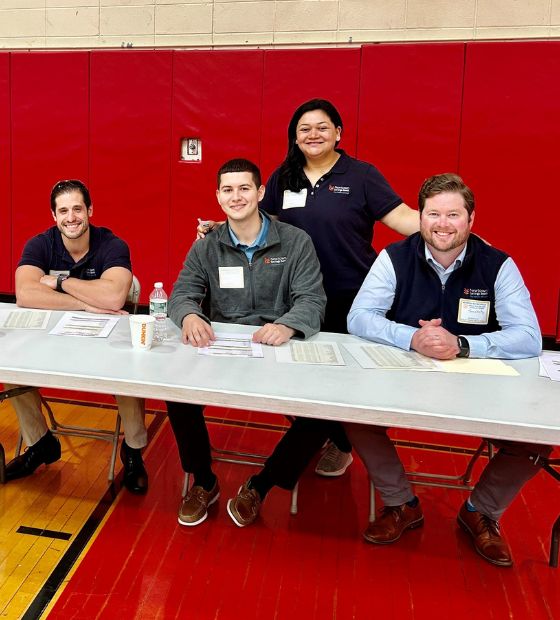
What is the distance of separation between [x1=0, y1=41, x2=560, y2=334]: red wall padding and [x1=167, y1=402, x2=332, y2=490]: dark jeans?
289 cm

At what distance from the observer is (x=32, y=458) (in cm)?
Result: 232

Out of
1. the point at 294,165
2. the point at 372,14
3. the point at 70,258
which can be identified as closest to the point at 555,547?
the point at 294,165

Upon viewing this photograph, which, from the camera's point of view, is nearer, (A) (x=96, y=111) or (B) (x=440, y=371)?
(B) (x=440, y=371)

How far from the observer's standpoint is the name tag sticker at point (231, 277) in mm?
2176

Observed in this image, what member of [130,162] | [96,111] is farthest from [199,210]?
[96,111]

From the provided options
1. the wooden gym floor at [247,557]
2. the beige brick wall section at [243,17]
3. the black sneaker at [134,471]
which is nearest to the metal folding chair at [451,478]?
the wooden gym floor at [247,557]

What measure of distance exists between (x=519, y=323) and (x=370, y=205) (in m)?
0.83

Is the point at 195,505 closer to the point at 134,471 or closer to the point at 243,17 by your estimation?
the point at 134,471

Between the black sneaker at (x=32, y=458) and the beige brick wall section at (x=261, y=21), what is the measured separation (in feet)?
12.0

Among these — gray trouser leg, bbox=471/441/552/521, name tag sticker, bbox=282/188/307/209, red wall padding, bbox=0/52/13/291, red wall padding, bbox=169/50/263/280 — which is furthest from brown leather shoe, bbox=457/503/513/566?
red wall padding, bbox=0/52/13/291

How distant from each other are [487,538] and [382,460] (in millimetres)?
445

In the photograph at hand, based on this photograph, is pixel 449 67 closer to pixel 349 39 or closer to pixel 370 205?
pixel 349 39

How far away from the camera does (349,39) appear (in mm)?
4535

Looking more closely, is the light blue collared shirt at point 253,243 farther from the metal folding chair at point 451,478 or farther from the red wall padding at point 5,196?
the red wall padding at point 5,196
